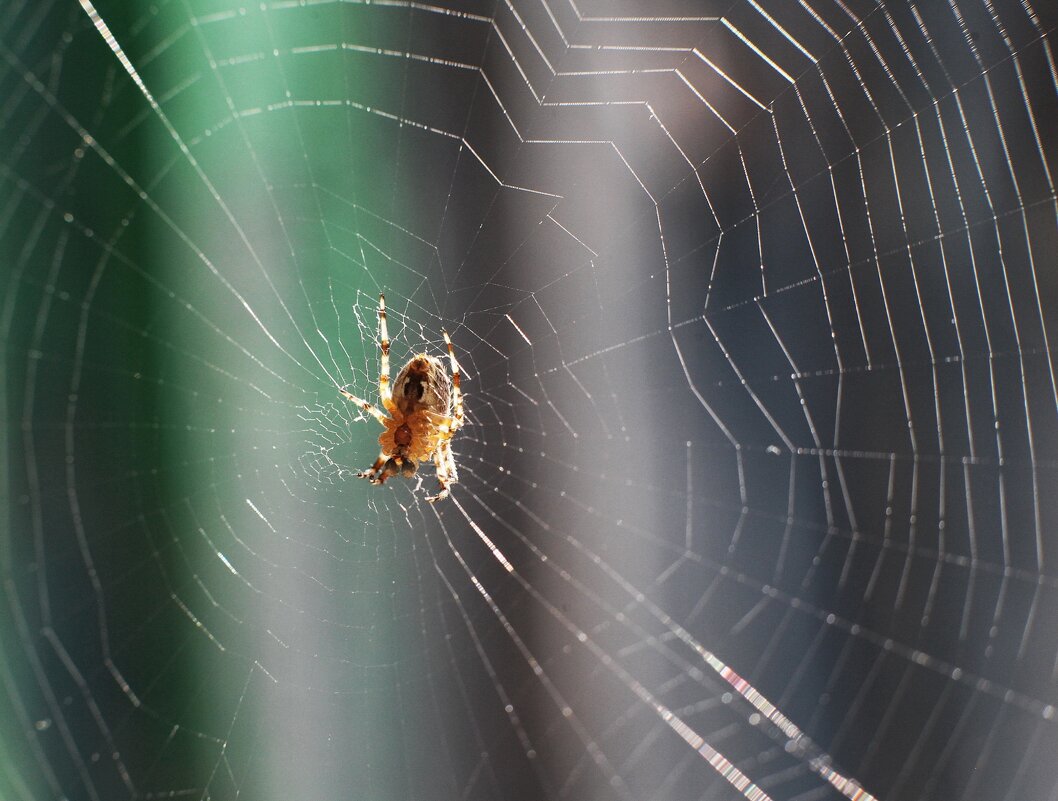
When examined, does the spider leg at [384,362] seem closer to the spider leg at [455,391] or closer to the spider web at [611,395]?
the spider web at [611,395]

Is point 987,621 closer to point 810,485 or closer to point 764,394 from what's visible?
point 810,485

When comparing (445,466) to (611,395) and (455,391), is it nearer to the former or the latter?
(455,391)

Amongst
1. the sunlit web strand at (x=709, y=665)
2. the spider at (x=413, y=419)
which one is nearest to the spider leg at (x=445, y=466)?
the spider at (x=413, y=419)

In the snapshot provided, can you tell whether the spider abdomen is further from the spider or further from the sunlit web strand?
the sunlit web strand

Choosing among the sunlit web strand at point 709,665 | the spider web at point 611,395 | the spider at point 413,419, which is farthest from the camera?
the sunlit web strand at point 709,665

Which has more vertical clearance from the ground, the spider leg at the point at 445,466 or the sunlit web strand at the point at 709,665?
the spider leg at the point at 445,466

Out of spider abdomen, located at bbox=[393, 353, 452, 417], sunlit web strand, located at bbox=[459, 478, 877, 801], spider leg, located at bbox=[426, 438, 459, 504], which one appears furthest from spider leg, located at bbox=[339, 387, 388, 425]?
sunlit web strand, located at bbox=[459, 478, 877, 801]
